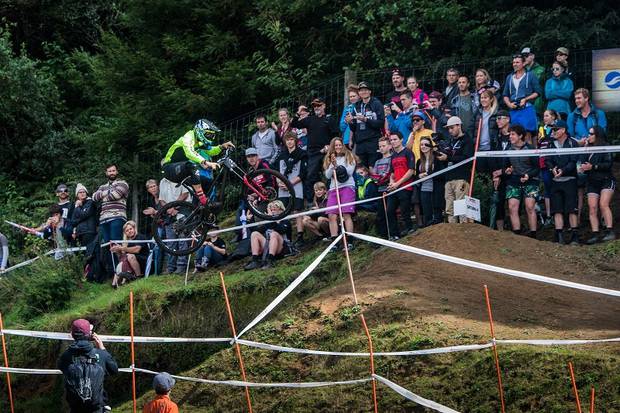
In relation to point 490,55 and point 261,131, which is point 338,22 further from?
point 261,131

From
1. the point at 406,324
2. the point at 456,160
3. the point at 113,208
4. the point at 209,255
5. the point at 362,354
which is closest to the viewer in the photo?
the point at 362,354

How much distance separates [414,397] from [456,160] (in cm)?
582

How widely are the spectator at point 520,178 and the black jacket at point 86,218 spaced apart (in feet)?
25.5

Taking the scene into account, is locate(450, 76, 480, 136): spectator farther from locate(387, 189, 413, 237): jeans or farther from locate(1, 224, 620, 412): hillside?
locate(1, 224, 620, 412): hillside

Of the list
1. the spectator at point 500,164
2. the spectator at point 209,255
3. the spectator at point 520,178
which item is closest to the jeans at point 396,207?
the spectator at point 500,164

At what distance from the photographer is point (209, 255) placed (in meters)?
19.5

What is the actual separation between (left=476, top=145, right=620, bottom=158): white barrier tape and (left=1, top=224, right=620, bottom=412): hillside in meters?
1.14

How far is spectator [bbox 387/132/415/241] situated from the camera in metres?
17.6

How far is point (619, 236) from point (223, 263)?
6471 mm

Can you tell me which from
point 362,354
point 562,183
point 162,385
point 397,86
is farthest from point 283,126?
point 162,385

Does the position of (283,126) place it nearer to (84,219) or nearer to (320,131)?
(320,131)

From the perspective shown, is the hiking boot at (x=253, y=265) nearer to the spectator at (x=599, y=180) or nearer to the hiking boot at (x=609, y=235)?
the spectator at (x=599, y=180)

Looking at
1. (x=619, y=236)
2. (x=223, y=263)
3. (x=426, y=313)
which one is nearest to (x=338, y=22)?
(x=223, y=263)

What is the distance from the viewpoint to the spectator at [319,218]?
730 inches
